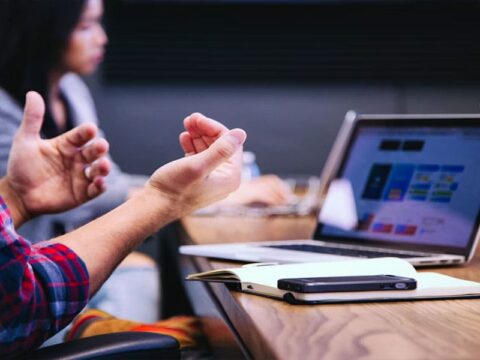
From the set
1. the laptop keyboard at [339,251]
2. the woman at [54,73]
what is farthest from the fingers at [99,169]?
the woman at [54,73]

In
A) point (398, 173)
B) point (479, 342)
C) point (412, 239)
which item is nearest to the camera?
point (479, 342)

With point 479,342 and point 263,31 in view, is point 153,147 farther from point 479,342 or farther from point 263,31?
point 479,342

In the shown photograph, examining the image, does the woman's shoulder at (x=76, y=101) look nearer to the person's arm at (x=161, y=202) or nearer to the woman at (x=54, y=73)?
the woman at (x=54, y=73)

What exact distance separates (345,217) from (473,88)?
2.89m

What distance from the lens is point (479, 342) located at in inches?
30.0

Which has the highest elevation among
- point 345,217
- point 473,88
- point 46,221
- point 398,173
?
point 473,88

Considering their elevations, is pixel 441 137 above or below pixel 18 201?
above

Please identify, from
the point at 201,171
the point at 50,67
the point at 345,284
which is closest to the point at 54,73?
the point at 50,67

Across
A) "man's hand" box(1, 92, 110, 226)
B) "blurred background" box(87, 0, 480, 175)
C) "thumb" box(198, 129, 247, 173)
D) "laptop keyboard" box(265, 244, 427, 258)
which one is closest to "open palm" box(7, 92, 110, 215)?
"man's hand" box(1, 92, 110, 226)

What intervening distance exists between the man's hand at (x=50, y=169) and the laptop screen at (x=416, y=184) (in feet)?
1.65

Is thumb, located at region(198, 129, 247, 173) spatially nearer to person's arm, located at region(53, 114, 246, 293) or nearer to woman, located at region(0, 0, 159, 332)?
person's arm, located at region(53, 114, 246, 293)

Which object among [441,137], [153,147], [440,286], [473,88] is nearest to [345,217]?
[441,137]

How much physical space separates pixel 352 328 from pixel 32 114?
3.28 feet

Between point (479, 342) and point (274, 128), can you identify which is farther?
point (274, 128)
